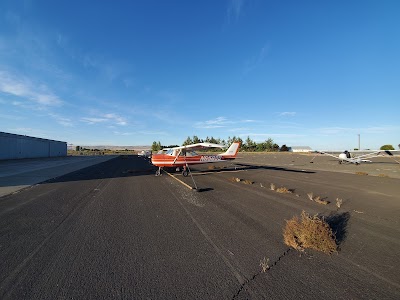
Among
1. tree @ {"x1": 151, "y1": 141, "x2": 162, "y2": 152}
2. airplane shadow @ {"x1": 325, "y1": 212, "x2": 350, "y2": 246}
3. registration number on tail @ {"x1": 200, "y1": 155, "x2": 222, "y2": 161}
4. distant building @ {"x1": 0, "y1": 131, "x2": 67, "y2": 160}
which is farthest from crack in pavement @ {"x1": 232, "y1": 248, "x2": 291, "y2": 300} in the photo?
tree @ {"x1": 151, "y1": 141, "x2": 162, "y2": 152}

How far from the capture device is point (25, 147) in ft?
169

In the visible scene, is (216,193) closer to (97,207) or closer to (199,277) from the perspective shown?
(97,207)

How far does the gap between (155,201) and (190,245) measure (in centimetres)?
495

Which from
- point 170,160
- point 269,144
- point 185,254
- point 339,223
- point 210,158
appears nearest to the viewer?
point 185,254

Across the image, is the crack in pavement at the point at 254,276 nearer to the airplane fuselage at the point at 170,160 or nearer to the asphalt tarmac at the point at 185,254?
the asphalt tarmac at the point at 185,254

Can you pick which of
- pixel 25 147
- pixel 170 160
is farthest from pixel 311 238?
pixel 25 147

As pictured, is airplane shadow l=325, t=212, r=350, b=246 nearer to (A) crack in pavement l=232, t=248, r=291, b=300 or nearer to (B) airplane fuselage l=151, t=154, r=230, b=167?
(A) crack in pavement l=232, t=248, r=291, b=300

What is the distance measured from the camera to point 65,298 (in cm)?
335

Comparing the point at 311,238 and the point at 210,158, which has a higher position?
the point at 210,158

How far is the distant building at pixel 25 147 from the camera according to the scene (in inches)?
1717

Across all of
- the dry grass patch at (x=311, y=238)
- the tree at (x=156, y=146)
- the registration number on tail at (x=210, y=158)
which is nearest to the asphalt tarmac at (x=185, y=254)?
the dry grass patch at (x=311, y=238)

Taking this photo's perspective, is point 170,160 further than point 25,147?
No

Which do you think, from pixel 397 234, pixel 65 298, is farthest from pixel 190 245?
pixel 397 234

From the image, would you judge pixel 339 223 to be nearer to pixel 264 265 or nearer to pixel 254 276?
pixel 264 265
